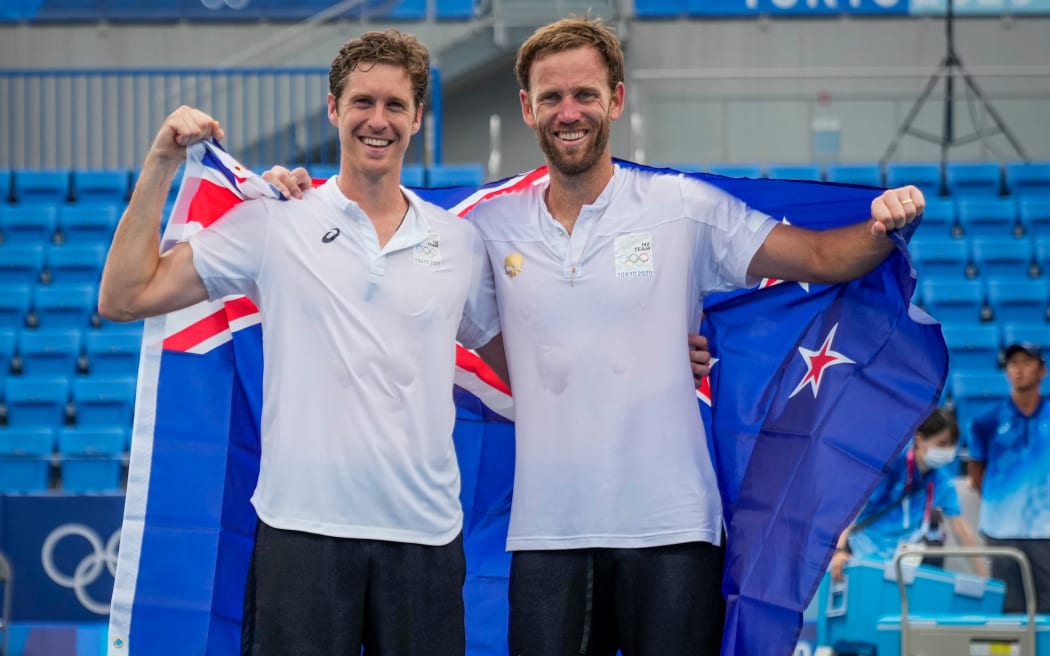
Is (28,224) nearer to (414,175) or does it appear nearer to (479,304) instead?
(414,175)

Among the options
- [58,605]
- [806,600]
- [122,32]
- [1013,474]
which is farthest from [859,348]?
[122,32]

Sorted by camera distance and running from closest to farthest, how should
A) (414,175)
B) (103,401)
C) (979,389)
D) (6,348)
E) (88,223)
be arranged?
(979,389) < (103,401) < (6,348) < (414,175) < (88,223)

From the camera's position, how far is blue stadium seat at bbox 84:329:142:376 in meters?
11.3

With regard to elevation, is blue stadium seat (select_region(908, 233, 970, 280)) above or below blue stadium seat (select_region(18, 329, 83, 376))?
above

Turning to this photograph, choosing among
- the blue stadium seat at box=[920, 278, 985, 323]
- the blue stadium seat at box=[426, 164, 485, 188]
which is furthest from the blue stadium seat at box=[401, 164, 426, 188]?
the blue stadium seat at box=[920, 278, 985, 323]

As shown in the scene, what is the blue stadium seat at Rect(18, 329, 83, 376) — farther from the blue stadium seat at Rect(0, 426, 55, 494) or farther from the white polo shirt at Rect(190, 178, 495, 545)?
the white polo shirt at Rect(190, 178, 495, 545)

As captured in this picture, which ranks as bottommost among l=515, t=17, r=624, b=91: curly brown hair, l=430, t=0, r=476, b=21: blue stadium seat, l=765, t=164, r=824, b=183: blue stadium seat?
l=515, t=17, r=624, b=91: curly brown hair

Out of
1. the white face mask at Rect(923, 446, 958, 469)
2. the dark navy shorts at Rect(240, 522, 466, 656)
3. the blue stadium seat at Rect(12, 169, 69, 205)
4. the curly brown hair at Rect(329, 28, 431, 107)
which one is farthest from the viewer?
the blue stadium seat at Rect(12, 169, 69, 205)

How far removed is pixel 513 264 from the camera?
12.3 ft

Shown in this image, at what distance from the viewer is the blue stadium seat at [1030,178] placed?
12.7 m

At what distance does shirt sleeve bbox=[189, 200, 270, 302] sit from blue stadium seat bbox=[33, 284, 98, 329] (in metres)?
8.72

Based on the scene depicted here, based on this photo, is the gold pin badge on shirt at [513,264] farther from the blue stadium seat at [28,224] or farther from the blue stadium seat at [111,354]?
the blue stadium seat at [28,224]

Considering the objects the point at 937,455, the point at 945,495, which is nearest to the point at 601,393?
the point at 937,455

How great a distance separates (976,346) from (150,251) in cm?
888
